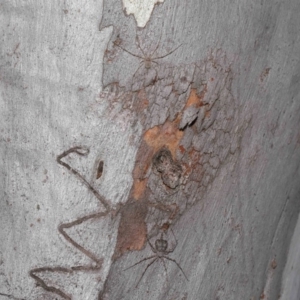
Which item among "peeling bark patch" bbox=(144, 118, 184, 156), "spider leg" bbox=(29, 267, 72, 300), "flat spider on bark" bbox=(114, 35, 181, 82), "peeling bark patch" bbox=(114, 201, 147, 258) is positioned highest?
"flat spider on bark" bbox=(114, 35, 181, 82)

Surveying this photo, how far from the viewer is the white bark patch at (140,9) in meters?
0.77

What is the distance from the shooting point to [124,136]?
0.78 meters

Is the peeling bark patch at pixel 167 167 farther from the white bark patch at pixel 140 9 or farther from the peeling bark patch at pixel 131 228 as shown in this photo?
the white bark patch at pixel 140 9

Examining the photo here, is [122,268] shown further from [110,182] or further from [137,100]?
[137,100]

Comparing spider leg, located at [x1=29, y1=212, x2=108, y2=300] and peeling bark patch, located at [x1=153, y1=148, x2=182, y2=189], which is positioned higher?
peeling bark patch, located at [x1=153, y1=148, x2=182, y2=189]

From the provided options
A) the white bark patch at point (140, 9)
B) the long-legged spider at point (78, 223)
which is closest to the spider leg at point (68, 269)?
the long-legged spider at point (78, 223)

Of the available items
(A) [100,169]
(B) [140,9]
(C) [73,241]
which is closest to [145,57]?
(B) [140,9]

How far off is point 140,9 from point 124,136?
0.17 meters

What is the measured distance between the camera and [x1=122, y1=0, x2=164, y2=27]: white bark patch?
30.2 inches

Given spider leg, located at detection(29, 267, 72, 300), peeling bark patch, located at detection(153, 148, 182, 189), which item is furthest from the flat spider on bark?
spider leg, located at detection(29, 267, 72, 300)

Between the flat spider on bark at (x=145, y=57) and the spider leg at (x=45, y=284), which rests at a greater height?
the flat spider on bark at (x=145, y=57)

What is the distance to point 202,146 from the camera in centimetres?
84

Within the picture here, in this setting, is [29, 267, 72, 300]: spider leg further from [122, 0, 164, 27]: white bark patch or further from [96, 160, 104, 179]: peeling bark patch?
[122, 0, 164, 27]: white bark patch

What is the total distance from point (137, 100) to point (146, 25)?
10 cm
